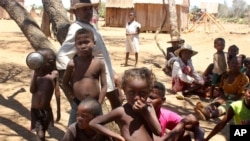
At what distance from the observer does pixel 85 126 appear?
2.74 metres

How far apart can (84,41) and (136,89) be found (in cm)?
80

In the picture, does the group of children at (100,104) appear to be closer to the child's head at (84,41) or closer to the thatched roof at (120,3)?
the child's head at (84,41)

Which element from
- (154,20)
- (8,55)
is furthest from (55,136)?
(154,20)

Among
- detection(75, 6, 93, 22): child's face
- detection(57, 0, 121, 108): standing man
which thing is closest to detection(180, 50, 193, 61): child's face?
detection(57, 0, 121, 108): standing man

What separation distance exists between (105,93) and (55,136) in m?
1.64

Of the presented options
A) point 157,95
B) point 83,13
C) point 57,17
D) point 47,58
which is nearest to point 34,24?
point 57,17

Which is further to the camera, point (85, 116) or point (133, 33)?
point (133, 33)

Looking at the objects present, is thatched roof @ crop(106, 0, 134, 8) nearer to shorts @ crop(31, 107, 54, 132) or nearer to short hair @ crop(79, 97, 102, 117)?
shorts @ crop(31, 107, 54, 132)

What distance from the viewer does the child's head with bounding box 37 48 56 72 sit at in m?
3.91

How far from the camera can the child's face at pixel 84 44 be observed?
3.12m

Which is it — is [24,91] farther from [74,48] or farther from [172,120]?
[172,120]

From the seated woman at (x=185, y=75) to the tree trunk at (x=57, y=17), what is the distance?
3218 mm

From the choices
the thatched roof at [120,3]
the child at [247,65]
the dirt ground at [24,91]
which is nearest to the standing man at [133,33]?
the dirt ground at [24,91]

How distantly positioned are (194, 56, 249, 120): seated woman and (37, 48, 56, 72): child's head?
8.14ft
